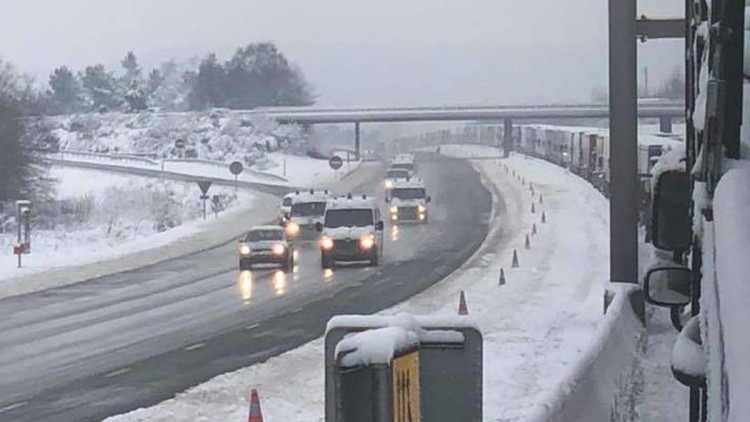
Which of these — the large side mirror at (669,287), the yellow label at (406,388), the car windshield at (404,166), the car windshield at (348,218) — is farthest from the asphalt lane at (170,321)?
the car windshield at (404,166)

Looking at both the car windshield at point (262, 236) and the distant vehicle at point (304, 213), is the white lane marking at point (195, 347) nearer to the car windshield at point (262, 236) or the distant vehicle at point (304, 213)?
the car windshield at point (262, 236)

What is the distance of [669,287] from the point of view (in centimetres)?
523

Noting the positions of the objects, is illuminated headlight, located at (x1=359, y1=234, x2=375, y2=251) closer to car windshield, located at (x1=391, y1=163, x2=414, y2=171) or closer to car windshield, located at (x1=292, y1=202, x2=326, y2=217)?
car windshield, located at (x1=292, y1=202, x2=326, y2=217)

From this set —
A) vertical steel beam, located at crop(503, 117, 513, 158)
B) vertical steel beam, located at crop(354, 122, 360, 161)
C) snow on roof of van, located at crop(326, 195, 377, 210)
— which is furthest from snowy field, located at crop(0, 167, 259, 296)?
vertical steel beam, located at crop(503, 117, 513, 158)

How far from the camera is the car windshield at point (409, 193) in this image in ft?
191

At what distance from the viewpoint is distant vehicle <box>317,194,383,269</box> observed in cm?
3947

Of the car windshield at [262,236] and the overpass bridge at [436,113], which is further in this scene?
the overpass bridge at [436,113]

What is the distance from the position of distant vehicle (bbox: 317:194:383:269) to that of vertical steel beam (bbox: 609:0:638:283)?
64.3ft

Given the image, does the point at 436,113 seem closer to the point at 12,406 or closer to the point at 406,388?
the point at 12,406

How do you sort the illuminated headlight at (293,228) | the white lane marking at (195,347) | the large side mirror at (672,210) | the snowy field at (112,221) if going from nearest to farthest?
the large side mirror at (672,210) < the white lane marking at (195,347) < the snowy field at (112,221) < the illuminated headlight at (293,228)

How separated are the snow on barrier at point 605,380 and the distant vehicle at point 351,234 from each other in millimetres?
23630

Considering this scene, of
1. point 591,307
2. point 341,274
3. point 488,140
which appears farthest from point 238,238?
point 488,140

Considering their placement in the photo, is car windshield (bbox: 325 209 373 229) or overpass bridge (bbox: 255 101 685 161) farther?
overpass bridge (bbox: 255 101 685 161)

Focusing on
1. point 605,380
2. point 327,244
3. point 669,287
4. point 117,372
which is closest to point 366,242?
point 327,244
